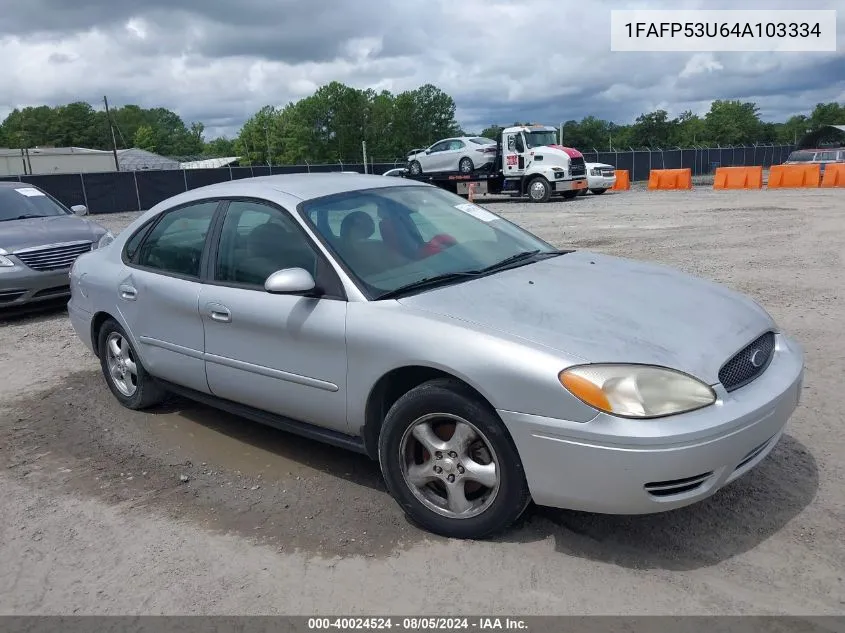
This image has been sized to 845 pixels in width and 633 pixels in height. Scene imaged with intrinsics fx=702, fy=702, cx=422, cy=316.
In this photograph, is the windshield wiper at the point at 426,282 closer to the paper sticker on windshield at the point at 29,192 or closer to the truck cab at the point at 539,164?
the paper sticker on windshield at the point at 29,192

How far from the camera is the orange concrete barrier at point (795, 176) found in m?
27.9

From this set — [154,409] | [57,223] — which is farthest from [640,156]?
[154,409]

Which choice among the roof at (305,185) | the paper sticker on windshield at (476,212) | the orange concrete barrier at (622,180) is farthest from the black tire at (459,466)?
the orange concrete barrier at (622,180)

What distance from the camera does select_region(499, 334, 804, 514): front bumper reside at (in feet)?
8.63

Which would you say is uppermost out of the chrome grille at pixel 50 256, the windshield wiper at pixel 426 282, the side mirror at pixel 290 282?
the side mirror at pixel 290 282

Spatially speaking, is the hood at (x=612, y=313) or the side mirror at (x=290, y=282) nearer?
the hood at (x=612, y=313)

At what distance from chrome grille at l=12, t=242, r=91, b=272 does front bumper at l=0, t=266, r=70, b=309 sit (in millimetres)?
74

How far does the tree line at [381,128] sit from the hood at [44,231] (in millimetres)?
85389

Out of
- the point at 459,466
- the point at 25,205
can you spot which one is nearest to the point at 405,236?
the point at 459,466

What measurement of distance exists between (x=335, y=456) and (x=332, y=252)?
4.26ft

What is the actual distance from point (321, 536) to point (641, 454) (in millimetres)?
1549

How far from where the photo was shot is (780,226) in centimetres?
1405

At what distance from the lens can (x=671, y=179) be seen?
102 feet

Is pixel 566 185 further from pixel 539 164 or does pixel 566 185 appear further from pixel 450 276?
pixel 450 276
